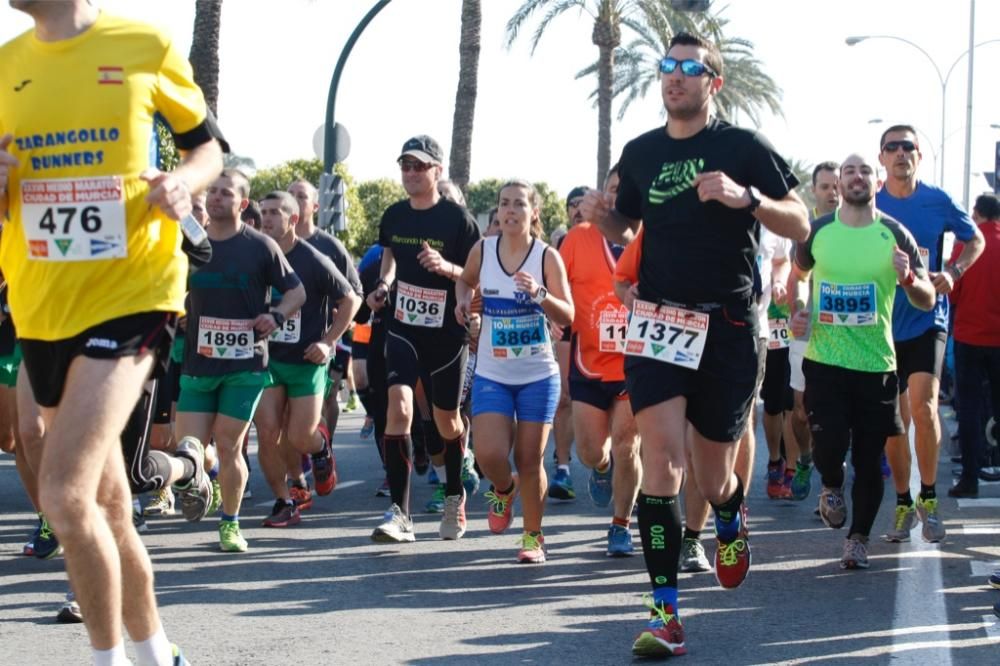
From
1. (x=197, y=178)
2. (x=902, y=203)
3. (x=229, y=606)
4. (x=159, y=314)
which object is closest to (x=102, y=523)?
(x=159, y=314)

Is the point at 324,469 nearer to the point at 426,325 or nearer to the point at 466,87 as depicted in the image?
the point at 426,325

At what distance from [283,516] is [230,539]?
3.74 feet

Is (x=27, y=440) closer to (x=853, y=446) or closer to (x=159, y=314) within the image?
(x=159, y=314)

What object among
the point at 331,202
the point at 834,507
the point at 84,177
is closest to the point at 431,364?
the point at 834,507

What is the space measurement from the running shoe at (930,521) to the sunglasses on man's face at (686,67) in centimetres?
351

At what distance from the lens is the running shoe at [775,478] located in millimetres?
11477

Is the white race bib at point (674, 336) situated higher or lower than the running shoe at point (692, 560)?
higher

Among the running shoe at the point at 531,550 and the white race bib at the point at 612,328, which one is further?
the white race bib at the point at 612,328

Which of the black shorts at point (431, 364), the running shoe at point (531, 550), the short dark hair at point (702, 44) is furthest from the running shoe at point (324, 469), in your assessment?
the short dark hair at point (702, 44)

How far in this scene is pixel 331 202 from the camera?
23.3 m

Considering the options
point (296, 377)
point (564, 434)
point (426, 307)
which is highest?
point (426, 307)

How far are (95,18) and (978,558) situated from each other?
5463 millimetres

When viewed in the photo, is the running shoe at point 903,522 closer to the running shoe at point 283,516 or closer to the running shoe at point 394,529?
the running shoe at point 394,529

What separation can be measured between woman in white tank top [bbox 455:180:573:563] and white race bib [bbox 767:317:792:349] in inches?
124
